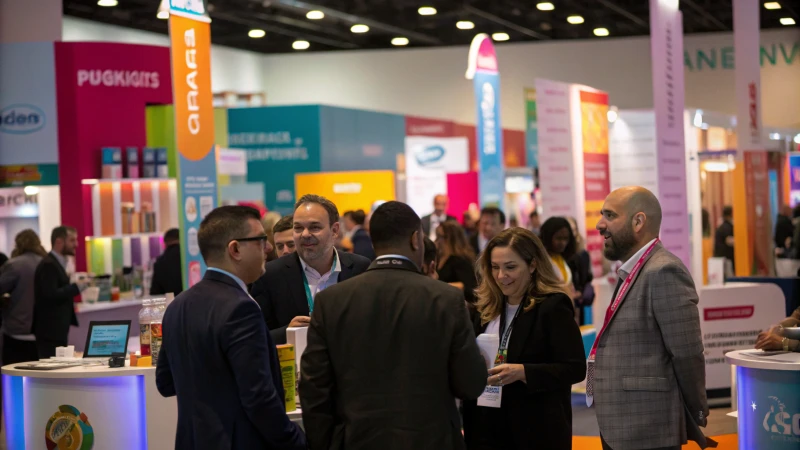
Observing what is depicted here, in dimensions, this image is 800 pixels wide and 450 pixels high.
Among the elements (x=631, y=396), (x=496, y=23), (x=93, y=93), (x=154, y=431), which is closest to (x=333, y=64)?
(x=496, y=23)

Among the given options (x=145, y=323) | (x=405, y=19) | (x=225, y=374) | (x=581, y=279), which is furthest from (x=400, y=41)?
(x=225, y=374)

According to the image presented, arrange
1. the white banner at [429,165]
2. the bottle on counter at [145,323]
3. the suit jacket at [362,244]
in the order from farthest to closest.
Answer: the white banner at [429,165]
the suit jacket at [362,244]
the bottle on counter at [145,323]

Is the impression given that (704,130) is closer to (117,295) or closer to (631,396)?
(117,295)

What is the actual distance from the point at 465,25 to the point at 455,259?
1380 centimetres

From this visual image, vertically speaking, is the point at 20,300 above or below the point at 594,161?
below

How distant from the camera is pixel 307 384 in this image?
2707 mm

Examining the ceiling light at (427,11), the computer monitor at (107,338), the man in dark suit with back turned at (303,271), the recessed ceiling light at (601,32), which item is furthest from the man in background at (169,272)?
the recessed ceiling light at (601,32)

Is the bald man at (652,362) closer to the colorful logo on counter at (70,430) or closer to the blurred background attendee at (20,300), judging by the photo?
the colorful logo on counter at (70,430)

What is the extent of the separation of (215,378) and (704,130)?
1408cm

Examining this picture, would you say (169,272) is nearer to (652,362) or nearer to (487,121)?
(487,121)

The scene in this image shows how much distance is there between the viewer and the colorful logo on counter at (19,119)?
10172 millimetres

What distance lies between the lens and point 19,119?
1020cm

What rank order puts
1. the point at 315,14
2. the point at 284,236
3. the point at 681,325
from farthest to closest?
1. the point at 315,14
2. the point at 284,236
3. the point at 681,325

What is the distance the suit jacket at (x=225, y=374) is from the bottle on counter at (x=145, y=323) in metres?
1.72
